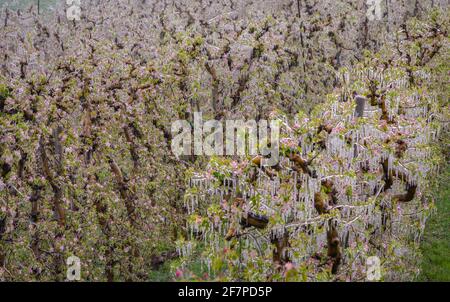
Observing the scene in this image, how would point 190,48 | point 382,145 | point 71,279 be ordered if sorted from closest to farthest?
point 382,145, point 71,279, point 190,48

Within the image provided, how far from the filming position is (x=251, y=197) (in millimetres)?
8359

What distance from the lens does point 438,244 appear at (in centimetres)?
1756

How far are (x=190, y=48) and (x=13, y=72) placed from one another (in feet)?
17.7

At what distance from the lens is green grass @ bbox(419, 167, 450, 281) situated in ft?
49.6

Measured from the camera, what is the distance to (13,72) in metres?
14.4

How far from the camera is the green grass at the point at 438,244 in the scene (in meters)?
15.1
